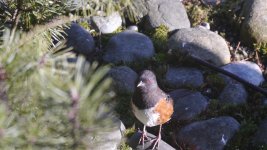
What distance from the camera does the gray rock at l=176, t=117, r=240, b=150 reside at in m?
4.72

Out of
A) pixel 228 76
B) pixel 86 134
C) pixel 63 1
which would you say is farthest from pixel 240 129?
pixel 86 134

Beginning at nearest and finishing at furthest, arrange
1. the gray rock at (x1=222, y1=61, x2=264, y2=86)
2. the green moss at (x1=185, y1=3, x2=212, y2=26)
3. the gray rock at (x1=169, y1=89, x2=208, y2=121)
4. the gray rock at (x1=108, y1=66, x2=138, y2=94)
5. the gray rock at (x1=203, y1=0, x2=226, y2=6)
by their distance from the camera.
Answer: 1. the gray rock at (x1=169, y1=89, x2=208, y2=121)
2. the gray rock at (x1=108, y1=66, x2=138, y2=94)
3. the gray rock at (x1=222, y1=61, x2=264, y2=86)
4. the green moss at (x1=185, y1=3, x2=212, y2=26)
5. the gray rock at (x1=203, y1=0, x2=226, y2=6)

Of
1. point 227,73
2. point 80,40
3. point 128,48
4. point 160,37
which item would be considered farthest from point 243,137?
point 80,40

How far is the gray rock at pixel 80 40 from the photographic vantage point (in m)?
5.93

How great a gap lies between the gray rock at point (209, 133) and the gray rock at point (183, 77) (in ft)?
2.59

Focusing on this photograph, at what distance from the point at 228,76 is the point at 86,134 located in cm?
469

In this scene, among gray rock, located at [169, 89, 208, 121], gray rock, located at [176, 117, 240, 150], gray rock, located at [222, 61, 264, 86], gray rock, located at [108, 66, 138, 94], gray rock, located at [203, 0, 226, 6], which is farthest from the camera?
gray rock, located at [203, 0, 226, 6]

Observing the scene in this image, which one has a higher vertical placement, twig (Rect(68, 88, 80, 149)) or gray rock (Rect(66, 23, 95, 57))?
twig (Rect(68, 88, 80, 149))

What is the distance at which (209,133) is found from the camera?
4.77m

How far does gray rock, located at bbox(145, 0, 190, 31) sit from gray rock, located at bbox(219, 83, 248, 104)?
150 cm

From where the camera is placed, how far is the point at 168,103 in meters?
4.16

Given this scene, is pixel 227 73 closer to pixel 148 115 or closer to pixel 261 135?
pixel 261 135

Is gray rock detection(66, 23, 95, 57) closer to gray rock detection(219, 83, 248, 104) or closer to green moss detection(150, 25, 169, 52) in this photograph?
green moss detection(150, 25, 169, 52)

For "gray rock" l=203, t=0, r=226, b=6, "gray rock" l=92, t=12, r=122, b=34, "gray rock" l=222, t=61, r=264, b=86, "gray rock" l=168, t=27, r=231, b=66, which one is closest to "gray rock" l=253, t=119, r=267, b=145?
→ "gray rock" l=222, t=61, r=264, b=86
